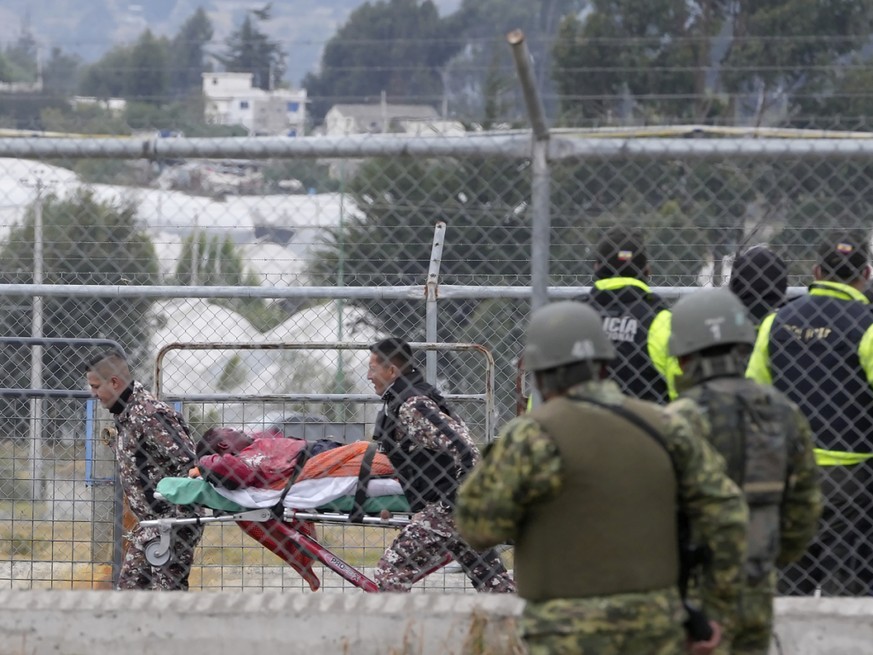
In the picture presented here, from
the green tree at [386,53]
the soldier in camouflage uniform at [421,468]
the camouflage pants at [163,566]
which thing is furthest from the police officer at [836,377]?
the green tree at [386,53]

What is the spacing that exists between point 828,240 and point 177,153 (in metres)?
2.38

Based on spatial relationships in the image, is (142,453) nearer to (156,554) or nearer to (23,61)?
(156,554)

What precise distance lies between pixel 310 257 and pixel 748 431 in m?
2.83

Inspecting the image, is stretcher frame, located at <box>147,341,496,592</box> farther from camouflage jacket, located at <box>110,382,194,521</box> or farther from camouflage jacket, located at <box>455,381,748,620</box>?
camouflage jacket, located at <box>455,381,748,620</box>

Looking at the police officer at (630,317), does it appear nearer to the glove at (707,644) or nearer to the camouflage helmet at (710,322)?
the camouflage helmet at (710,322)

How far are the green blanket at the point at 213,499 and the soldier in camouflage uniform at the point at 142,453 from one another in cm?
22

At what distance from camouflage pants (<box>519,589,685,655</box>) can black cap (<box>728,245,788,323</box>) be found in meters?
2.07

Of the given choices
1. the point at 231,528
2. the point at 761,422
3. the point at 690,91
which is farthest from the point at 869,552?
the point at 690,91

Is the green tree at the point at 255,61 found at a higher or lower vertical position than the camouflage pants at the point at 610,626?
higher

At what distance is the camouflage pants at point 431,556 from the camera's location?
5.96m

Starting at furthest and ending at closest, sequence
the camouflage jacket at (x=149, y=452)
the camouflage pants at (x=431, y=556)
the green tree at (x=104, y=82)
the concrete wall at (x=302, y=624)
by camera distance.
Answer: the green tree at (x=104, y=82), the camouflage jacket at (x=149, y=452), the camouflage pants at (x=431, y=556), the concrete wall at (x=302, y=624)

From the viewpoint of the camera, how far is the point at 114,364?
6.32 meters

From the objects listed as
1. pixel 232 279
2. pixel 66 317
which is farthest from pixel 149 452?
pixel 66 317

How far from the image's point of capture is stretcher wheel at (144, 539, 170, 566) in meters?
6.30
